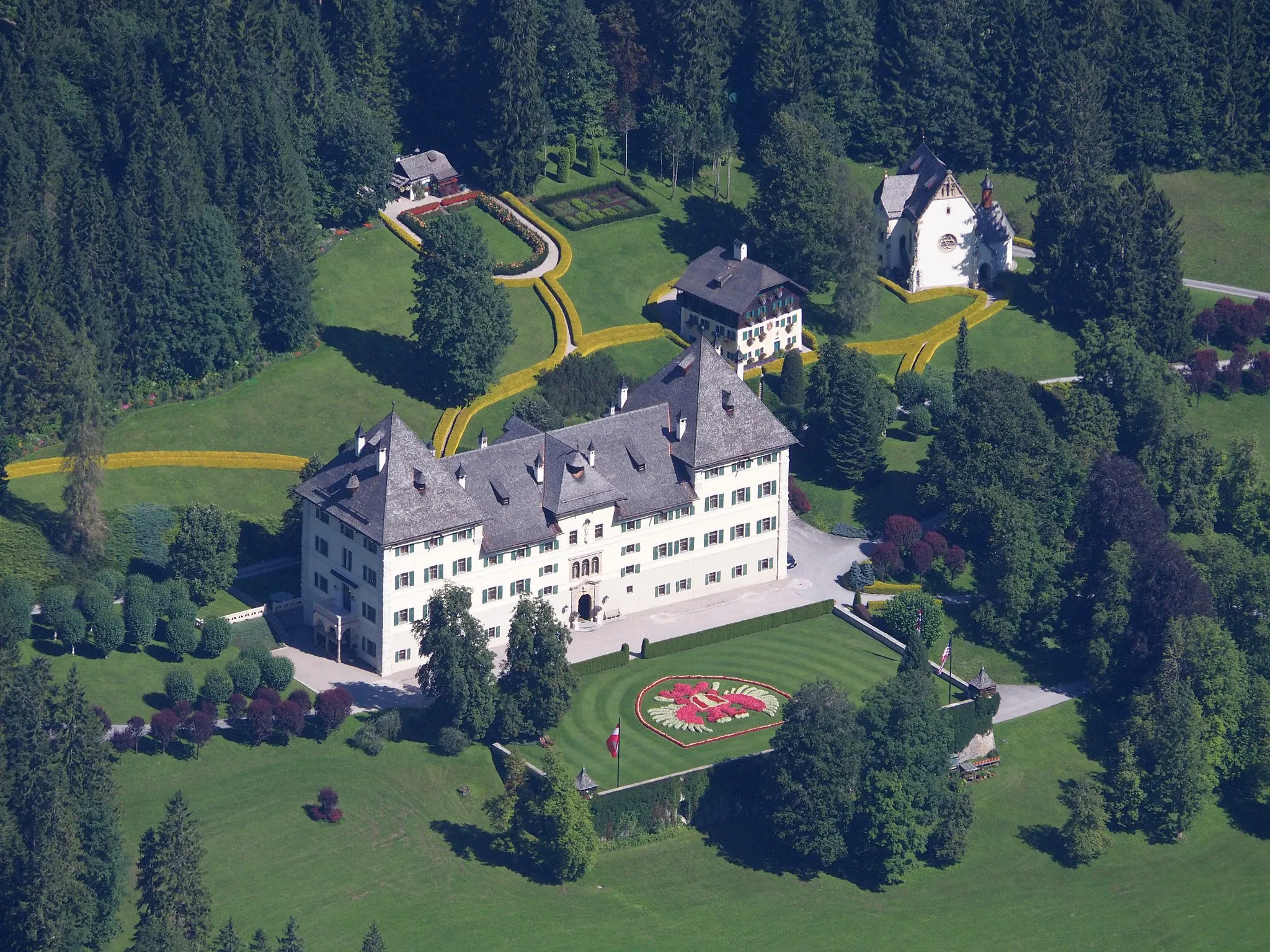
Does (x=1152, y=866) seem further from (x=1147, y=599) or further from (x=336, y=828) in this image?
(x=336, y=828)

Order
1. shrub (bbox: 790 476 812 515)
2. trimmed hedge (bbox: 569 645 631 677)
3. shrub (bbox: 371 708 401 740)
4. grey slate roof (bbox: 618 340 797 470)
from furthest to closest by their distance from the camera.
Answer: shrub (bbox: 790 476 812 515)
grey slate roof (bbox: 618 340 797 470)
trimmed hedge (bbox: 569 645 631 677)
shrub (bbox: 371 708 401 740)

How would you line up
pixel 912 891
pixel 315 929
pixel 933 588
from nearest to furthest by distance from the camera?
pixel 315 929, pixel 912 891, pixel 933 588

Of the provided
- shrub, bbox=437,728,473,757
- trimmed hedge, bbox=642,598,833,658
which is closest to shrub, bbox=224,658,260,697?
shrub, bbox=437,728,473,757

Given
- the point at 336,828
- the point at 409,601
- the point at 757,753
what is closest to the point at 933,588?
the point at 757,753

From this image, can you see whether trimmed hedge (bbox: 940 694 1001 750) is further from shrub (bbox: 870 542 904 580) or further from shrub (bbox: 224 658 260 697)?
shrub (bbox: 224 658 260 697)

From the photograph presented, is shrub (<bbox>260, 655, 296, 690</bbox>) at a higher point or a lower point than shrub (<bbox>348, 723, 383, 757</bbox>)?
higher
